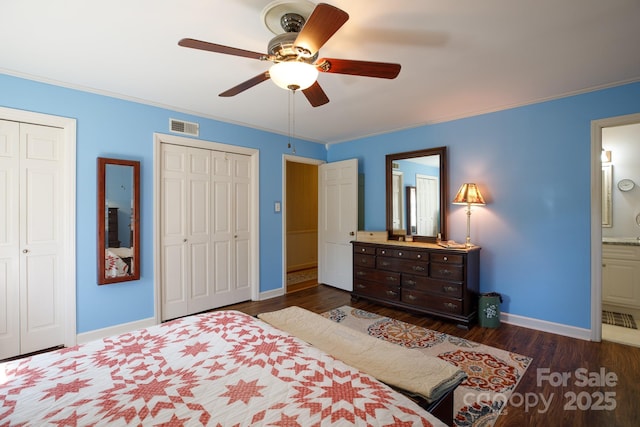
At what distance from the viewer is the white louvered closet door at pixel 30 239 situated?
2.58 meters

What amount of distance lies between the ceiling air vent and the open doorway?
2634 millimetres

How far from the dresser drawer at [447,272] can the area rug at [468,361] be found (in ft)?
2.00

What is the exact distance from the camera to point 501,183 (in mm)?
3424

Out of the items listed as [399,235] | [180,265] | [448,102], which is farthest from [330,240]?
[448,102]

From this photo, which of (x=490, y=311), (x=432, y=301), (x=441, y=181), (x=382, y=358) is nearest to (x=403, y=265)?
(x=432, y=301)

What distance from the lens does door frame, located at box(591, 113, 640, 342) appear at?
283 centimetres

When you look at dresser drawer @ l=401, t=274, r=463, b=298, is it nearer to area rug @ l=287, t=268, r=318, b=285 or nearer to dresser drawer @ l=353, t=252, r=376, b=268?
A: dresser drawer @ l=353, t=252, r=376, b=268

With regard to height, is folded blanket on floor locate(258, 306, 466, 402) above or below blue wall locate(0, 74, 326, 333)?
below

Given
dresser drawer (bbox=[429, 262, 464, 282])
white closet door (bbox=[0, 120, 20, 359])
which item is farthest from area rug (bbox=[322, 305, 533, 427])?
white closet door (bbox=[0, 120, 20, 359])

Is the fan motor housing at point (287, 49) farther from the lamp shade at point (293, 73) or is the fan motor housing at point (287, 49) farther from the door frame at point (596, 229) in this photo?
the door frame at point (596, 229)

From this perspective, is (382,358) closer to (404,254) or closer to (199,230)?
(404,254)

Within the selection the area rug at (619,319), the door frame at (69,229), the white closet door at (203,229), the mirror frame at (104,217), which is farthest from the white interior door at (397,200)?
the door frame at (69,229)

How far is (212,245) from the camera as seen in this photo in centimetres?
387

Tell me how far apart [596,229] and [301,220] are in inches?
195
